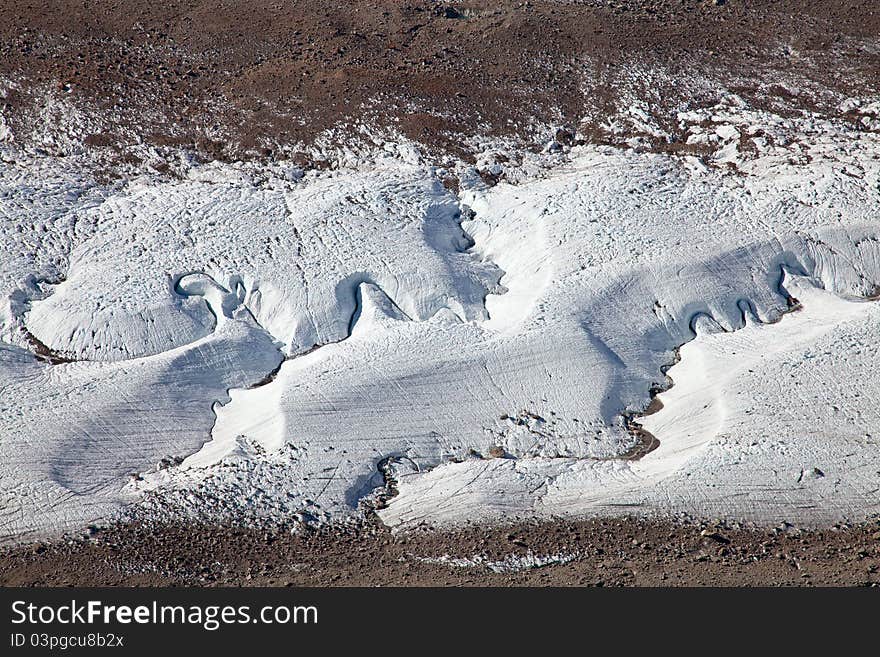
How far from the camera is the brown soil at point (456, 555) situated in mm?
8844

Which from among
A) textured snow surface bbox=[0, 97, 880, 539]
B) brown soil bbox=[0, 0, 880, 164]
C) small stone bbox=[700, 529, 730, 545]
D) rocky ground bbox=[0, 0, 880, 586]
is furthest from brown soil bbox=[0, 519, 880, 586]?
brown soil bbox=[0, 0, 880, 164]

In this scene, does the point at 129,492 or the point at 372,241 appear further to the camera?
the point at 372,241

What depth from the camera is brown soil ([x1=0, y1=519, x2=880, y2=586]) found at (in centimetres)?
884

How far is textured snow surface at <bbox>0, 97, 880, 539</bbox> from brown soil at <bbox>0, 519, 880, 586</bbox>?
292 mm

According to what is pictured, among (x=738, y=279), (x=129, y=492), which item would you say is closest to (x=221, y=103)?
(x=129, y=492)

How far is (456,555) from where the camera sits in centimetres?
912

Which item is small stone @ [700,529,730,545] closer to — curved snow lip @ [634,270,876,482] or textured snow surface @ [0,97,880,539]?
textured snow surface @ [0,97,880,539]

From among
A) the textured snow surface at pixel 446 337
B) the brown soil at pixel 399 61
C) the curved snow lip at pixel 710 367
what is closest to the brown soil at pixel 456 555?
the textured snow surface at pixel 446 337

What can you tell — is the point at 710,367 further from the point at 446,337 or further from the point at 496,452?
the point at 446,337

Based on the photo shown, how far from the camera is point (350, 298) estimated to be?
11.7 meters

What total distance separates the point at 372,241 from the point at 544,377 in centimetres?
338

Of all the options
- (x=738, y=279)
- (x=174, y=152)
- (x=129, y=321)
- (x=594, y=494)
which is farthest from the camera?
(x=174, y=152)

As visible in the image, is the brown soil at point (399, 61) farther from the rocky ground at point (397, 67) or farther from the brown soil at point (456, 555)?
the brown soil at point (456, 555)

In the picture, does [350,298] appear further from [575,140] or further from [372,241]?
[575,140]
